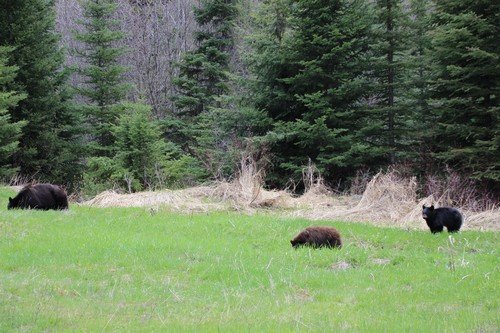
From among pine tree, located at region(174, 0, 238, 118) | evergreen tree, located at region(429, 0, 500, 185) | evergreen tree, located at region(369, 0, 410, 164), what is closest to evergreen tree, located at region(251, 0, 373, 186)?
evergreen tree, located at region(369, 0, 410, 164)

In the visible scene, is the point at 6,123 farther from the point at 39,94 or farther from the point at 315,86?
the point at 315,86

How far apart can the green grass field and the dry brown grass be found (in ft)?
8.06

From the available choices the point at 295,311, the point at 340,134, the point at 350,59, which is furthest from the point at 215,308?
the point at 350,59

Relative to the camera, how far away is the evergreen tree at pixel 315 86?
22.4 m

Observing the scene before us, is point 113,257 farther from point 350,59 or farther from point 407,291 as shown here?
point 350,59

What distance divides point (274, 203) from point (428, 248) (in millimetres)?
6940

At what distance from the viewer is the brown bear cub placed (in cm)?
A: 1057

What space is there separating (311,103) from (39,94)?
17580mm

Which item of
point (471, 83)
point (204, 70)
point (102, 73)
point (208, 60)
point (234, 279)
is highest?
point (208, 60)

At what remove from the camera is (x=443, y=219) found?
485 inches

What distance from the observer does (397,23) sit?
2430cm

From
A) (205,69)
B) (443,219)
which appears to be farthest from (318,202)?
(205,69)

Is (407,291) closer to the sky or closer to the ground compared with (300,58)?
closer to the ground

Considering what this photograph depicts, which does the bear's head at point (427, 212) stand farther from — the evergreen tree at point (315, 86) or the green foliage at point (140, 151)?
the green foliage at point (140, 151)
